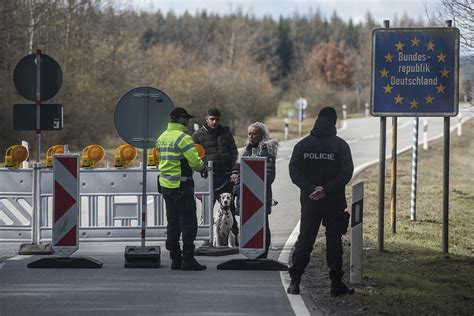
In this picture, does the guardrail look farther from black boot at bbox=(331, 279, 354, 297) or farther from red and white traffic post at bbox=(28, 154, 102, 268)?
black boot at bbox=(331, 279, 354, 297)

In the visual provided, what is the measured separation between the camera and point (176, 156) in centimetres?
1185

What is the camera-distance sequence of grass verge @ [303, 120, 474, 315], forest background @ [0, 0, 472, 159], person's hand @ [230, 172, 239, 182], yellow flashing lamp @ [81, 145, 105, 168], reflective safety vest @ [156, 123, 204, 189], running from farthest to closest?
forest background @ [0, 0, 472, 159]
yellow flashing lamp @ [81, 145, 105, 168]
person's hand @ [230, 172, 239, 182]
reflective safety vest @ [156, 123, 204, 189]
grass verge @ [303, 120, 474, 315]

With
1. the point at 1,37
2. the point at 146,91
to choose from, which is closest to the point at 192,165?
the point at 146,91

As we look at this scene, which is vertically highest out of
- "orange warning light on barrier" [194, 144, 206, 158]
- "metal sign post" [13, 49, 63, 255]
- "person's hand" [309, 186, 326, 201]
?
"metal sign post" [13, 49, 63, 255]

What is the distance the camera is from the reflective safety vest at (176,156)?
38.9ft

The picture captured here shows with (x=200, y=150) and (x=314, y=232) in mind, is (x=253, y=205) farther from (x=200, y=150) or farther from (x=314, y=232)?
(x=200, y=150)

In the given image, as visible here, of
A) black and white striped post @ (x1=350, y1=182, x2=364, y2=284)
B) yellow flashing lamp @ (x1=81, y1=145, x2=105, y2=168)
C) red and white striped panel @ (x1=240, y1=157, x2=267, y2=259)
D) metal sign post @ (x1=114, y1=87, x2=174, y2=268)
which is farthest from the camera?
yellow flashing lamp @ (x1=81, y1=145, x2=105, y2=168)

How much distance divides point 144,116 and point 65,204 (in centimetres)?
138

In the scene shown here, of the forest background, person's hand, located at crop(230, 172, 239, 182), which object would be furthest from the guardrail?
the forest background

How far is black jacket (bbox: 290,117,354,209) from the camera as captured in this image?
33.5 feet

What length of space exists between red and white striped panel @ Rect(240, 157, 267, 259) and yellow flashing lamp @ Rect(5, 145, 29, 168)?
150 inches

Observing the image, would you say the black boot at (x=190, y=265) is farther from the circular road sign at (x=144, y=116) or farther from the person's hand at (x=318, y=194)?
the person's hand at (x=318, y=194)

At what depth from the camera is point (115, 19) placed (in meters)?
49.5

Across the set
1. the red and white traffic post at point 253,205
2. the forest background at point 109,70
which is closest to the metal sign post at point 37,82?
the red and white traffic post at point 253,205
